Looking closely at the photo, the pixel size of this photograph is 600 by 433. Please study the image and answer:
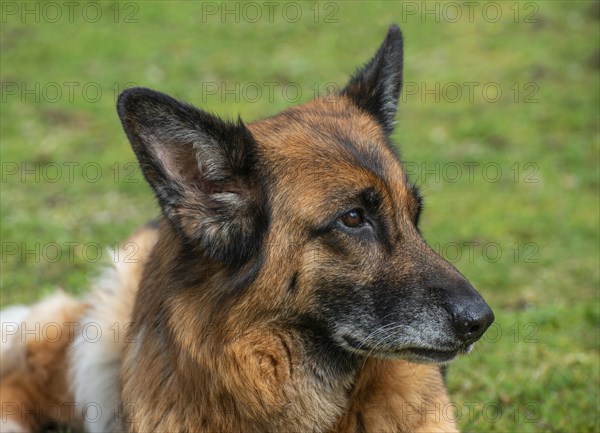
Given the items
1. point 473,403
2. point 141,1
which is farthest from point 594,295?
point 141,1

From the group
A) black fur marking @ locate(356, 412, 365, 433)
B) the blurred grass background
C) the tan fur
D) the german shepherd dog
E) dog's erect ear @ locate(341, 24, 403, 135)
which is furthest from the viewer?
the blurred grass background

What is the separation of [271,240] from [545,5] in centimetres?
1560

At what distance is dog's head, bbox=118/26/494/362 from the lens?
3.59m

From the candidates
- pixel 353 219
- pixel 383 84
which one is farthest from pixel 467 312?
pixel 383 84

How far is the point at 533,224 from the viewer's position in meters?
9.50

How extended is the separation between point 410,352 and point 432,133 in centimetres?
916

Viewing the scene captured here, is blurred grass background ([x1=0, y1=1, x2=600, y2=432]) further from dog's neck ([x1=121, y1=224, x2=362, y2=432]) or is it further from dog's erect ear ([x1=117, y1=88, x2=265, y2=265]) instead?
dog's erect ear ([x1=117, y1=88, x2=265, y2=265])

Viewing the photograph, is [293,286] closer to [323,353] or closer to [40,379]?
[323,353]

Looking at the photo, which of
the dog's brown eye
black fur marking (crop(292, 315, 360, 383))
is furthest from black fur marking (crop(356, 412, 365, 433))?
the dog's brown eye

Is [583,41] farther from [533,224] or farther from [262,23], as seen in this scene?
[533,224]

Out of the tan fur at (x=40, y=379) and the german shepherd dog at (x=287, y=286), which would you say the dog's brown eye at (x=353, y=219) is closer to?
the german shepherd dog at (x=287, y=286)

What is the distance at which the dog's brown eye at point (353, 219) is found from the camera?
3689 mm

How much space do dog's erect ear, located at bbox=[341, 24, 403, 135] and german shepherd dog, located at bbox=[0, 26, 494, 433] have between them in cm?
41

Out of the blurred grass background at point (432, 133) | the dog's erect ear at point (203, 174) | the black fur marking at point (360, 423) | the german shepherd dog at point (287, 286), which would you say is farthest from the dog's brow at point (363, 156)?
the blurred grass background at point (432, 133)
